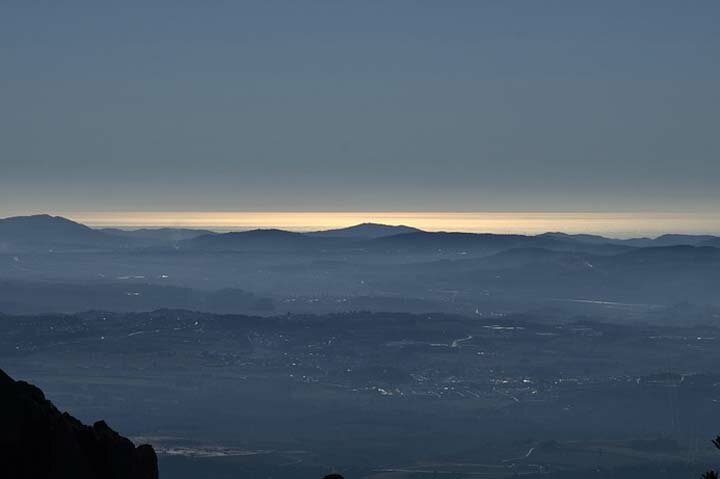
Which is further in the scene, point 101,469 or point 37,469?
point 101,469

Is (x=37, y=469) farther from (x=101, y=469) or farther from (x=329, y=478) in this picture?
(x=329, y=478)

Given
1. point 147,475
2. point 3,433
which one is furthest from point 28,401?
point 147,475

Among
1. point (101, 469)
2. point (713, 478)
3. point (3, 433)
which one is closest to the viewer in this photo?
point (713, 478)

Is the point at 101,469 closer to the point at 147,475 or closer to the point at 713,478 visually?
the point at 147,475

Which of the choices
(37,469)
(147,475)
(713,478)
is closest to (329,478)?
(147,475)

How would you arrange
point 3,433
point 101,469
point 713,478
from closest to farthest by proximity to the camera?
point 713,478
point 3,433
point 101,469

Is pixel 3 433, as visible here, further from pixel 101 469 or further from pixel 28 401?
pixel 101 469

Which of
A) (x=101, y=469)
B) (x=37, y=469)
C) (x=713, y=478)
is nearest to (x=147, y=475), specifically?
(x=101, y=469)

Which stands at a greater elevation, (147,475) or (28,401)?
(28,401)
